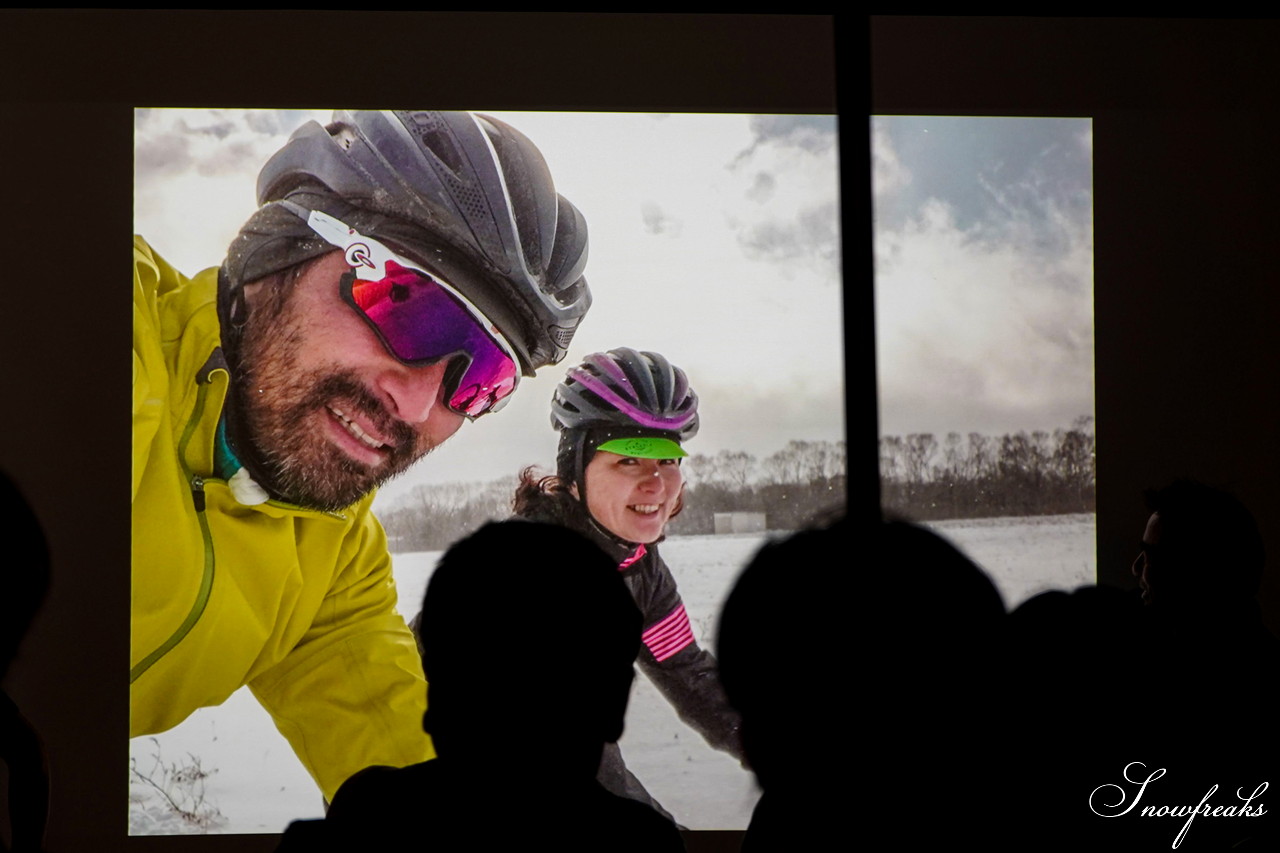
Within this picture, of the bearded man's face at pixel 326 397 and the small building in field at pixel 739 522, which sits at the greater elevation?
the bearded man's face at pixel 326 397

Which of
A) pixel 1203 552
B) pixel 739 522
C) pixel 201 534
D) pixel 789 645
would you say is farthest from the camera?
pixel 739 522

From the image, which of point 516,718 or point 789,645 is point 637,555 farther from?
point 789,645

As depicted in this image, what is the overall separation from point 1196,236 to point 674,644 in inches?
70.8

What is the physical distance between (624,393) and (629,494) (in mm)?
265

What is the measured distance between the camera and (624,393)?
9.41ft

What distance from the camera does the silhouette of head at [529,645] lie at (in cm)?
97

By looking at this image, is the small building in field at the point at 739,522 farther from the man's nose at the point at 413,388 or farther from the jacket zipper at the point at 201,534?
the jacket zipper at the point at 201,534

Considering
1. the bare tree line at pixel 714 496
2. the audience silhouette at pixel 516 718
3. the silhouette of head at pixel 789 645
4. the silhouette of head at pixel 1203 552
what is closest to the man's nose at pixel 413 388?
the bare tree line at pixel 714 496

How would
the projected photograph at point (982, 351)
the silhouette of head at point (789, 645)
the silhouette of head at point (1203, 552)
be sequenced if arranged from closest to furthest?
the silhouette of head at point (789, 645)
the silhouette of head at point (1203, 552)
the projected photograph at point (982, 351)

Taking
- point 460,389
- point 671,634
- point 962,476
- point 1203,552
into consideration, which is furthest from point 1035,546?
point 460,389

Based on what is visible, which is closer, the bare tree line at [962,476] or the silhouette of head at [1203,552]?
the silhouette of head at [1203,552]

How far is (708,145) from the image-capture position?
2.88m

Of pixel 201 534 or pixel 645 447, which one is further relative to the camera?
pixel 645 447

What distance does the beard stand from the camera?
9.14 ft
